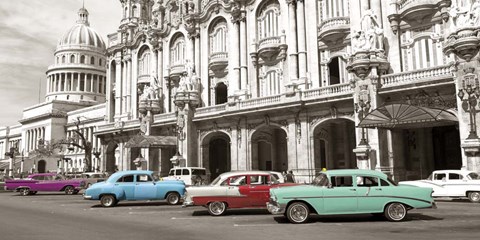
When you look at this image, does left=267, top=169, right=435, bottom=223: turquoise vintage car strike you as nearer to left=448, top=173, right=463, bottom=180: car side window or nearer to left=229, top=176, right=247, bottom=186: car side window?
left=229, top=176, right=247, bottom=186: car side window

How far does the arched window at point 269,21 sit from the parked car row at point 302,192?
19.5 meters

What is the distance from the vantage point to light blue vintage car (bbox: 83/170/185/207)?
62.7 ft

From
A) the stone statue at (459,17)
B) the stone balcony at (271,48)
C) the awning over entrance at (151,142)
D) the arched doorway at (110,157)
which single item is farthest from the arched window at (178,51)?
the stone statue at (459,17)

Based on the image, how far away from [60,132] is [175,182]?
71.5 meters

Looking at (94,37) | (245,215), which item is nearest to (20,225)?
(245,215)

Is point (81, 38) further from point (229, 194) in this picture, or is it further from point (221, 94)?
point (229, 194)

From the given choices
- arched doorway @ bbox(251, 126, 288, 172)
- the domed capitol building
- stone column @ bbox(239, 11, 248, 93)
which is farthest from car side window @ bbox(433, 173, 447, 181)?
stone column @ bbox(239, 11, 248, 93)

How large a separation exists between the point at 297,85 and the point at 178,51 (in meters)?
17.4

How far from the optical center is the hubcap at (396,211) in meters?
12.7

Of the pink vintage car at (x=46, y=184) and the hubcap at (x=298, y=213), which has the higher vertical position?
the pink vintage car at (x=46, y=184)

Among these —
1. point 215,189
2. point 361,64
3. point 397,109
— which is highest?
point 361,64

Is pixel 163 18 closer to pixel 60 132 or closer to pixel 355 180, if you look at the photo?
pixel 355 180

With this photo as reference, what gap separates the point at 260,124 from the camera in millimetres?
33094

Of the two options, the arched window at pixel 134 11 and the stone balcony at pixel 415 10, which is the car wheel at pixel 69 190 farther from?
the arched window at pixel 134 11
